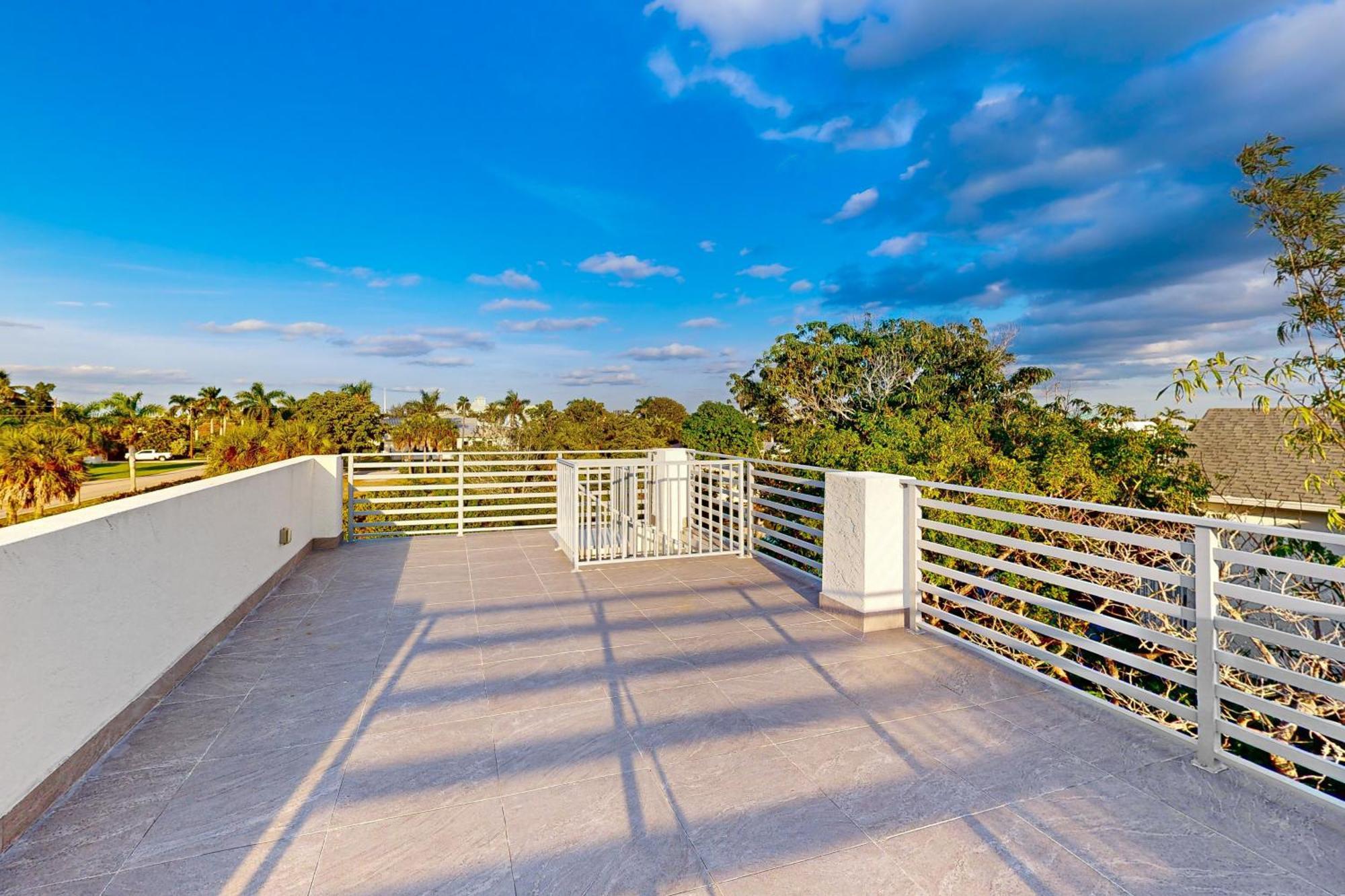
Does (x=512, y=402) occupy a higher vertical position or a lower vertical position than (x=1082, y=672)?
higher

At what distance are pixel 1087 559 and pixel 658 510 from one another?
4.62m

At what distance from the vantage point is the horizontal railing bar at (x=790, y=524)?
527 cm

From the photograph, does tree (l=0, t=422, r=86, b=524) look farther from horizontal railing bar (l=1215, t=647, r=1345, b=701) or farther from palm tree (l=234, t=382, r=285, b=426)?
palm tree (l=234, t=382, r=285, b=426)

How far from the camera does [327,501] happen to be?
6.89 metres

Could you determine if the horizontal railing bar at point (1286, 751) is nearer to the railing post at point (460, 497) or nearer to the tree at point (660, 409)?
the railing post at point (460, 497)

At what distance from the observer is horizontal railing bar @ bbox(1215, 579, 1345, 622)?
193 centimetres

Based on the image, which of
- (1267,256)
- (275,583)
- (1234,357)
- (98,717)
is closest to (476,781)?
(98,717)

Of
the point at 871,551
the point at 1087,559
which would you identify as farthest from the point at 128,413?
the point at 1087,559

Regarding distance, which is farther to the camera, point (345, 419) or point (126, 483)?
point (345, 419)

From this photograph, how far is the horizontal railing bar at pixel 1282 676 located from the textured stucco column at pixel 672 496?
5.08 m

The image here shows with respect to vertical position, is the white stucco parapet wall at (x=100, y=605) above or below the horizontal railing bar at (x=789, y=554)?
above

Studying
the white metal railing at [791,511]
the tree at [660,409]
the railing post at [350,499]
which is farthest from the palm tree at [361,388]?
the white metal railing at [791,511]

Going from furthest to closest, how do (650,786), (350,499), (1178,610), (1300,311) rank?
(350,499)
(1300,311)
(1178,610)
(650,786)

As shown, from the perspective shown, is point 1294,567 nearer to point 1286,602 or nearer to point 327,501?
point 1286,602
